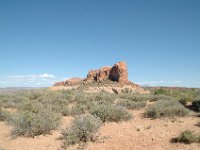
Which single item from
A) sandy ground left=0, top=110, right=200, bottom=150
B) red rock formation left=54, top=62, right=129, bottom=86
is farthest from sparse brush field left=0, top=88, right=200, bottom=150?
red rock formation left=54, top=62, right=129, bottom=86

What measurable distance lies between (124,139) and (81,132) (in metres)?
1.56

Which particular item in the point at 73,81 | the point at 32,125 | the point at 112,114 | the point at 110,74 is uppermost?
the point at 110,74

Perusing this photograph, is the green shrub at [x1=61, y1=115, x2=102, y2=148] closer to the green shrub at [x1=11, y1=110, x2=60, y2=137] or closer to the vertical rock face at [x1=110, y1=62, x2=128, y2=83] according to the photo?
the green shrub at [x1=11, y1=110, x2=60, y2=137]

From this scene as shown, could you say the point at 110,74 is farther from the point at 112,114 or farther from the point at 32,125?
the point at 32,125

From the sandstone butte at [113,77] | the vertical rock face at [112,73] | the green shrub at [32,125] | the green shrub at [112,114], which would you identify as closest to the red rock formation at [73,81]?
the sandstone butte at [113,77]

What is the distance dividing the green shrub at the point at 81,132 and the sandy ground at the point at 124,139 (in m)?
0.31

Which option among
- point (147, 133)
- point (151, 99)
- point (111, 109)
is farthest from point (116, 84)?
point (147, 133)

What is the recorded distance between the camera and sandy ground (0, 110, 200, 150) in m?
8.75

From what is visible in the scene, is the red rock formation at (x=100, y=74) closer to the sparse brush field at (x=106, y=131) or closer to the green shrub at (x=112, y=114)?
the green shrub at (x=112, y=114)

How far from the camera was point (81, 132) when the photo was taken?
9531 millimetres

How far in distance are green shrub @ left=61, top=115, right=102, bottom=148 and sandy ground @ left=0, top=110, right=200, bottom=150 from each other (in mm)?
305

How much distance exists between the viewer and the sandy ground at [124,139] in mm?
8750

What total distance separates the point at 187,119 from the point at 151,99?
33.9ft

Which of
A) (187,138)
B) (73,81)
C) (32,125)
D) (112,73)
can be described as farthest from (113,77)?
(187,138)
